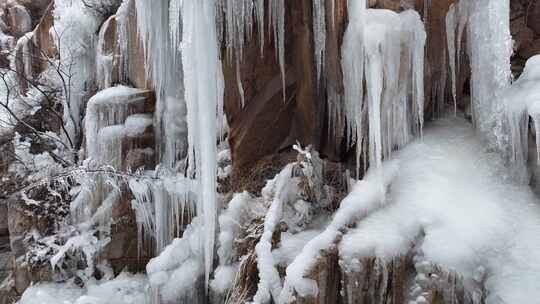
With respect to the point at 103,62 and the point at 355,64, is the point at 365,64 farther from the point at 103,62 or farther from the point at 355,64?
the point at 103,62

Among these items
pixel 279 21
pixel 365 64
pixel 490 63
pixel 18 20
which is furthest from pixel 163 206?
pixel 18 20

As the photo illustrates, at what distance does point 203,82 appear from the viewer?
405 cm

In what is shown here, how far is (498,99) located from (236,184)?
2.95 meters

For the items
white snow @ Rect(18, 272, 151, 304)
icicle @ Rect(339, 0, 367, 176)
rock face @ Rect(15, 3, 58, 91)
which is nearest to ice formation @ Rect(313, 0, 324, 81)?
icicle @ Rect(339, 0, 367, 176)

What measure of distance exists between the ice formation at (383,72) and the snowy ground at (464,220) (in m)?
0.34

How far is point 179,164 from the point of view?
606 centimetres

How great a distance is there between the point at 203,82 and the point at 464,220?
2.53 m

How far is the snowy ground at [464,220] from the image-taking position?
290 cm

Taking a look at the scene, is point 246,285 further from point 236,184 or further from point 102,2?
point 102,2

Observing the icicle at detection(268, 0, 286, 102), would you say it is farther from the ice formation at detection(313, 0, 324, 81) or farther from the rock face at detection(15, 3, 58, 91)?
the rock face at detection(15, 3, 58, 91)

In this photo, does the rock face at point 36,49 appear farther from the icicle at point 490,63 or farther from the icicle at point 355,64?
the icicle at point 490,63

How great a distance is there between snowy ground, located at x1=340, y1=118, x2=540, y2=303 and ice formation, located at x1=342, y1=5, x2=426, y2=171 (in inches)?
13.4

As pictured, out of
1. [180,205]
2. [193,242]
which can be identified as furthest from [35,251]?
[193,242]

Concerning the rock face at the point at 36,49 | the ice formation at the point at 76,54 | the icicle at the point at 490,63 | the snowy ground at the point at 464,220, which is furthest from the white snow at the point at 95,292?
the rock face at the point at 36,49
